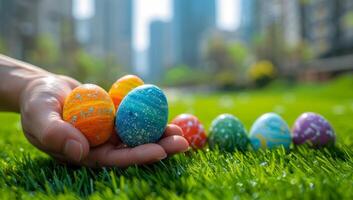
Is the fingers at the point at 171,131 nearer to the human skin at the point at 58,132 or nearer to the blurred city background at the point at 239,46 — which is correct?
the human skin at the point at 58,132

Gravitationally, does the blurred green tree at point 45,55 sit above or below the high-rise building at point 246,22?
above

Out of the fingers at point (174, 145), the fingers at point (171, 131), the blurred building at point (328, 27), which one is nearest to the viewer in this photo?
the fingers at point (174, 145)

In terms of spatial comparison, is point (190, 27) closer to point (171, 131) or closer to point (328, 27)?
point (328, 27)

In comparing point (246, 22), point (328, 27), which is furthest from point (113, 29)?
point (328, 27)

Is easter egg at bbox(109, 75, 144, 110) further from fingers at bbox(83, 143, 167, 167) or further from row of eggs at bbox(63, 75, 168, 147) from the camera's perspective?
fingers at bbox(83, 143, 167, 167)

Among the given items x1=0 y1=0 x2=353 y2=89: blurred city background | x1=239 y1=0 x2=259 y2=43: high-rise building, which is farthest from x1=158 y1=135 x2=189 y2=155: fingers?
x1=239 y1=0 x2=259 y2=43: high-rise building

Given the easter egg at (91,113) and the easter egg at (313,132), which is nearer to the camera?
the easter egg at (91,113)

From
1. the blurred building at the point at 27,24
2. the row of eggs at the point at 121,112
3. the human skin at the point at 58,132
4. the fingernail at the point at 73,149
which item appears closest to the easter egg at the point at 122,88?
the row of eggs at the point at 121,112
